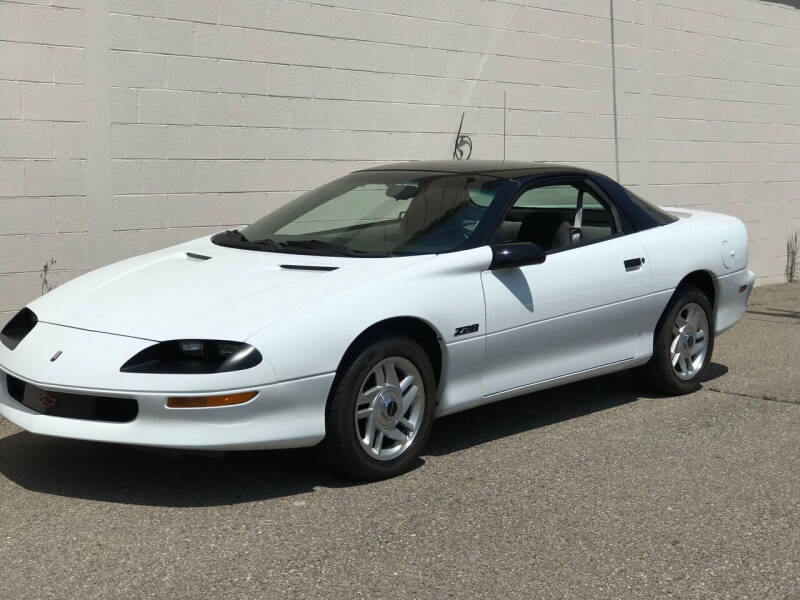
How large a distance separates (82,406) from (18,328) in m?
0.79

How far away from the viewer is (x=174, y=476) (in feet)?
17.5

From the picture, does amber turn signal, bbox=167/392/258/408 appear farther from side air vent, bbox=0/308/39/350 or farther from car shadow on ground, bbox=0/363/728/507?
side air vent, bbox=0/308/39/350

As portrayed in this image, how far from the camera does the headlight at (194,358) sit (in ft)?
15.6

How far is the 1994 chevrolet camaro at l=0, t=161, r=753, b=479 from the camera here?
4.82 m

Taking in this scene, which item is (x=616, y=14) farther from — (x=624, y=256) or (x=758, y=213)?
(x=624, y=256)

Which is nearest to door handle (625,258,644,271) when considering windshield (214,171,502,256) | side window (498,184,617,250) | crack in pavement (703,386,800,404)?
side window (498,184,617,250)

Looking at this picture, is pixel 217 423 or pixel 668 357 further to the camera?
pixel 668 357

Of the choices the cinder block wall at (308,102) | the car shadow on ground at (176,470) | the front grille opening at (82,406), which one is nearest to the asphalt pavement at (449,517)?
the car shadow on ground at (176,470)

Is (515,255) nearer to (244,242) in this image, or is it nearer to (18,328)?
(244,242)

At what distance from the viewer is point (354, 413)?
5.12 metres

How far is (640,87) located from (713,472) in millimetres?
6855

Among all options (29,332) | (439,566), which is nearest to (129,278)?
(29,332)

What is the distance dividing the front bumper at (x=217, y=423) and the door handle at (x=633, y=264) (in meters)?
2.26

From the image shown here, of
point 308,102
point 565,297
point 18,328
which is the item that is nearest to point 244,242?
point 18,328
